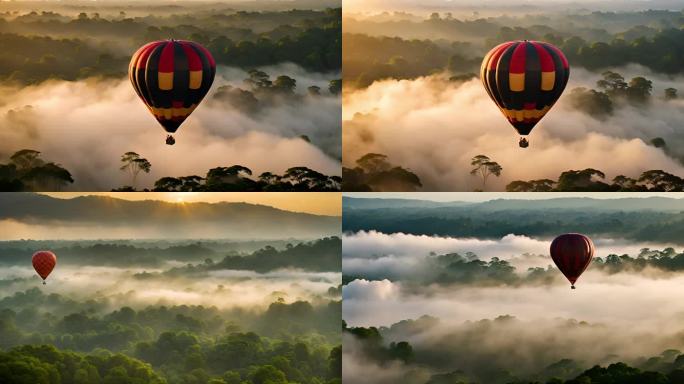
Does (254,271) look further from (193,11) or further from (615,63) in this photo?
(615,63)

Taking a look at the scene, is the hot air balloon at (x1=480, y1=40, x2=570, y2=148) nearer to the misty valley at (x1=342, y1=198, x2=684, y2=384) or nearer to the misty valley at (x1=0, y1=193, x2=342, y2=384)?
the misty valley at (x1=342, y1=198, x2=684, y2=384)

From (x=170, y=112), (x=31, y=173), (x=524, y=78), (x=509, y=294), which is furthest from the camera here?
(x=509, y=294)

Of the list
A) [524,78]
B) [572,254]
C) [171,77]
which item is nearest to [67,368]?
[171,77]

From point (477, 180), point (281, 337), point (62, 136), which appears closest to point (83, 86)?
point (62, 136)

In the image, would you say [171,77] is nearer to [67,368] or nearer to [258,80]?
[258,80]

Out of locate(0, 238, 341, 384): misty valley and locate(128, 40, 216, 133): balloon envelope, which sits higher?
locate(128, 40, 216, 133): balloon envelope

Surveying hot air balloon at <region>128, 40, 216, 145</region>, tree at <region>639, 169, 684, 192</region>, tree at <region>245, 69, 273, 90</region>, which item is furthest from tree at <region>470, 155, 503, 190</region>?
hot air balloon at <region>128, 40, 216, 145</region>

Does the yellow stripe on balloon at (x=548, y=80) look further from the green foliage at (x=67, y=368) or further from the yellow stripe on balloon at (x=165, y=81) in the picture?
the green foliage at (x=67, y=368)
